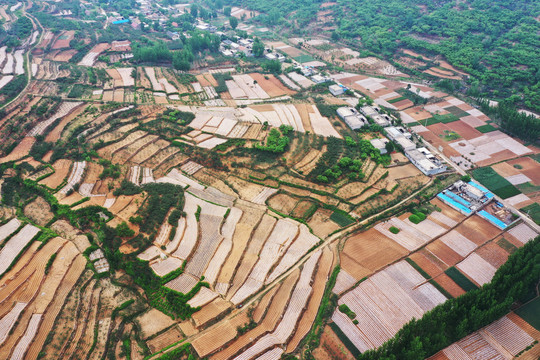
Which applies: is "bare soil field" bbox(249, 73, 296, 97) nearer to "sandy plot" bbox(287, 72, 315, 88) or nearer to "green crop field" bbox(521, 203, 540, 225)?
"sandy plot" bbox(287, 72, 315, 88)

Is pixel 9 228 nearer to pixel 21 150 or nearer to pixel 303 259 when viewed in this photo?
pixel 21 150

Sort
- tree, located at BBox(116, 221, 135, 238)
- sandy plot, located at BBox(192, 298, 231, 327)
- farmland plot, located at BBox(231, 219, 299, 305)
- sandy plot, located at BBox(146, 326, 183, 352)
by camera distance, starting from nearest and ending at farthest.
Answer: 1. sandy plot, located at BBox(146, 326, 183, 352)
2. sandy plot, located at BBox(192, 298, 231, 327)
3. farmland plot, located at BBox(231, 219, 299, 305)
4. tree, located at BBox(116, 221, 135, 238)

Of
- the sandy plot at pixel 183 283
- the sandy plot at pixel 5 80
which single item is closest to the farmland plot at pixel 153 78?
the sandy plot at pixel 5 80

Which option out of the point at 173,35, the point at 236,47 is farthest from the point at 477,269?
the point at 173,35

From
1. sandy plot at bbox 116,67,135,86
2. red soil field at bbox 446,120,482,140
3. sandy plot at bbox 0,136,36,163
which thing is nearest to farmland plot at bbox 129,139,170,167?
sandy plot at bbox 0,136,36,163

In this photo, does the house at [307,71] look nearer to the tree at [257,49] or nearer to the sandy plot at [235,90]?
the tree at [257,49]
